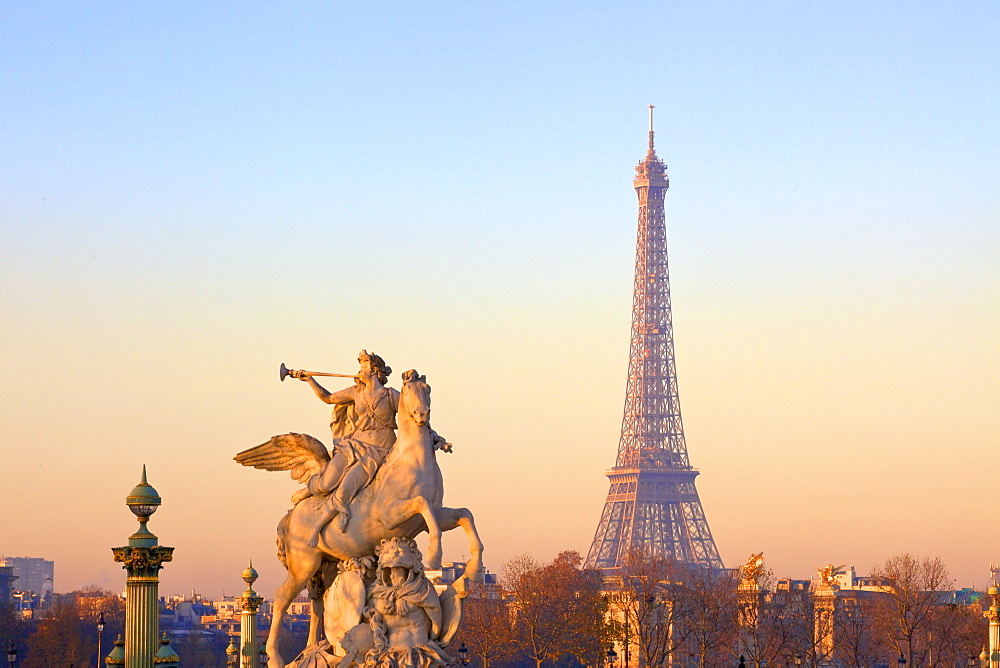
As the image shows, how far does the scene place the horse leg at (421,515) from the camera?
15.5 meters

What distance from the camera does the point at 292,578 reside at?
16344 mm

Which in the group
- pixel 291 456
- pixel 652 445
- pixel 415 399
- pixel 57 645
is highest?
pixel 652 445

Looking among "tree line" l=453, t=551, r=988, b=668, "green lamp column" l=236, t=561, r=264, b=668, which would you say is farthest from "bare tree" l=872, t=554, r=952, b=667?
"green lamp column" l=236, t=561, r=264, b=668

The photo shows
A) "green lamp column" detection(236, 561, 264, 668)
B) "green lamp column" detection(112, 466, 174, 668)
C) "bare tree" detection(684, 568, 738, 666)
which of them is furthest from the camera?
"bare tree" detection(684, 568, 738, 666)

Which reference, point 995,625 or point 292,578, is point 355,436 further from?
point 995,625

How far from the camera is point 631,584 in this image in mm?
78438

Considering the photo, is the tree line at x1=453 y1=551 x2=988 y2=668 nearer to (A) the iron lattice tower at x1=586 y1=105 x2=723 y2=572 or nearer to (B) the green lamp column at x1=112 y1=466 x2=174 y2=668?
(A) the iron lattice tower at x1=586 y1=105 x2=723 y2=572

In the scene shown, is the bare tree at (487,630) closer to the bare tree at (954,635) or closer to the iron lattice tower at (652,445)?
the bare tree at (954,635)

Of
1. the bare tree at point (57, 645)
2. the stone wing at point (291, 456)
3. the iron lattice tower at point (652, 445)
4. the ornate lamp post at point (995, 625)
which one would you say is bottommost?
the bare tree at point (57, 645)

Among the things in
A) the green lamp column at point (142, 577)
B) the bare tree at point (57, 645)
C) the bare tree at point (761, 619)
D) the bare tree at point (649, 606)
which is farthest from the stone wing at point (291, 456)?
the bare tree at point (57, 645)

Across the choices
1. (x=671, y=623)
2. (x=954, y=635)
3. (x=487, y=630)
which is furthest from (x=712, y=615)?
(x=954, y=635)

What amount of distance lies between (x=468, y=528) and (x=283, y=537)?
1639 mm

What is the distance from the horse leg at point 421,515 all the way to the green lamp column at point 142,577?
1010 cm

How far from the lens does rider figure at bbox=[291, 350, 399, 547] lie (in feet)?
52.4
